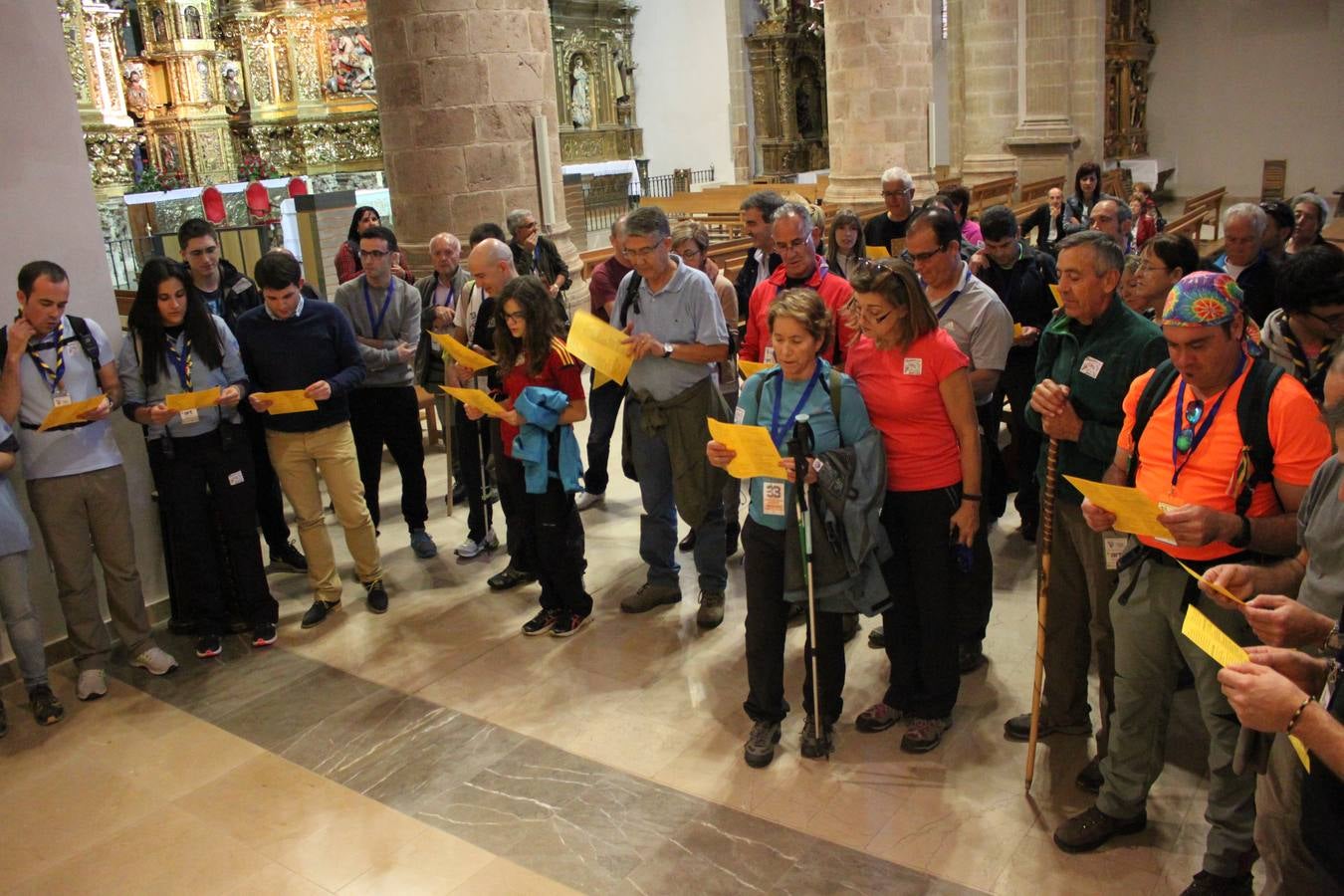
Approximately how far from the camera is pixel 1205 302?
2713 millimetres

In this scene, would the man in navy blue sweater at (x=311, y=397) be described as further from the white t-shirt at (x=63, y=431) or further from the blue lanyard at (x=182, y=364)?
the white t-shirt at (x=63, y=431)

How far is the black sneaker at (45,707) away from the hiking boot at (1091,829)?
3911 millimetres

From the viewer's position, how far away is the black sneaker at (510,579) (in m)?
5.66

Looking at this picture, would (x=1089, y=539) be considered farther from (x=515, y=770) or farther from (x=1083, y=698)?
(x=515, y=770)

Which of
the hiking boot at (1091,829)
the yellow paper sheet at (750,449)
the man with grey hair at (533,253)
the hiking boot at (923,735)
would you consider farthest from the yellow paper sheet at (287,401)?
the hiking boot at (1091,829)

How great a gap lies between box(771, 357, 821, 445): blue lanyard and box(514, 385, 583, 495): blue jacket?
1313mm

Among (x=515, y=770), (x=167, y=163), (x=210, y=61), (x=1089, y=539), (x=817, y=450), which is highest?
(x=210, y=61)

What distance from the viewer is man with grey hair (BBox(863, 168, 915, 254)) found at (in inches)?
256

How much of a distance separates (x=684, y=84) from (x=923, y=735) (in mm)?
21702

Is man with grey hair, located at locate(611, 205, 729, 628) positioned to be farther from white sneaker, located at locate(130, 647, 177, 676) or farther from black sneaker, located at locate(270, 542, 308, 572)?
white sneaker, located at locate(130, 647, 177, 676)

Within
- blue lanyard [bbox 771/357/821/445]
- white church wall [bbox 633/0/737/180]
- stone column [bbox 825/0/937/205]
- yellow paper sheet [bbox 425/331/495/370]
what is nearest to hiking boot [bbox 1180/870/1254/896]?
blue lanyard [bbox 771/357/821/445]

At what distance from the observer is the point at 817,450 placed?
3.66m

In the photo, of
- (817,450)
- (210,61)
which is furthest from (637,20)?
(817,450)

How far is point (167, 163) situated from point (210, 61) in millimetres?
1880
